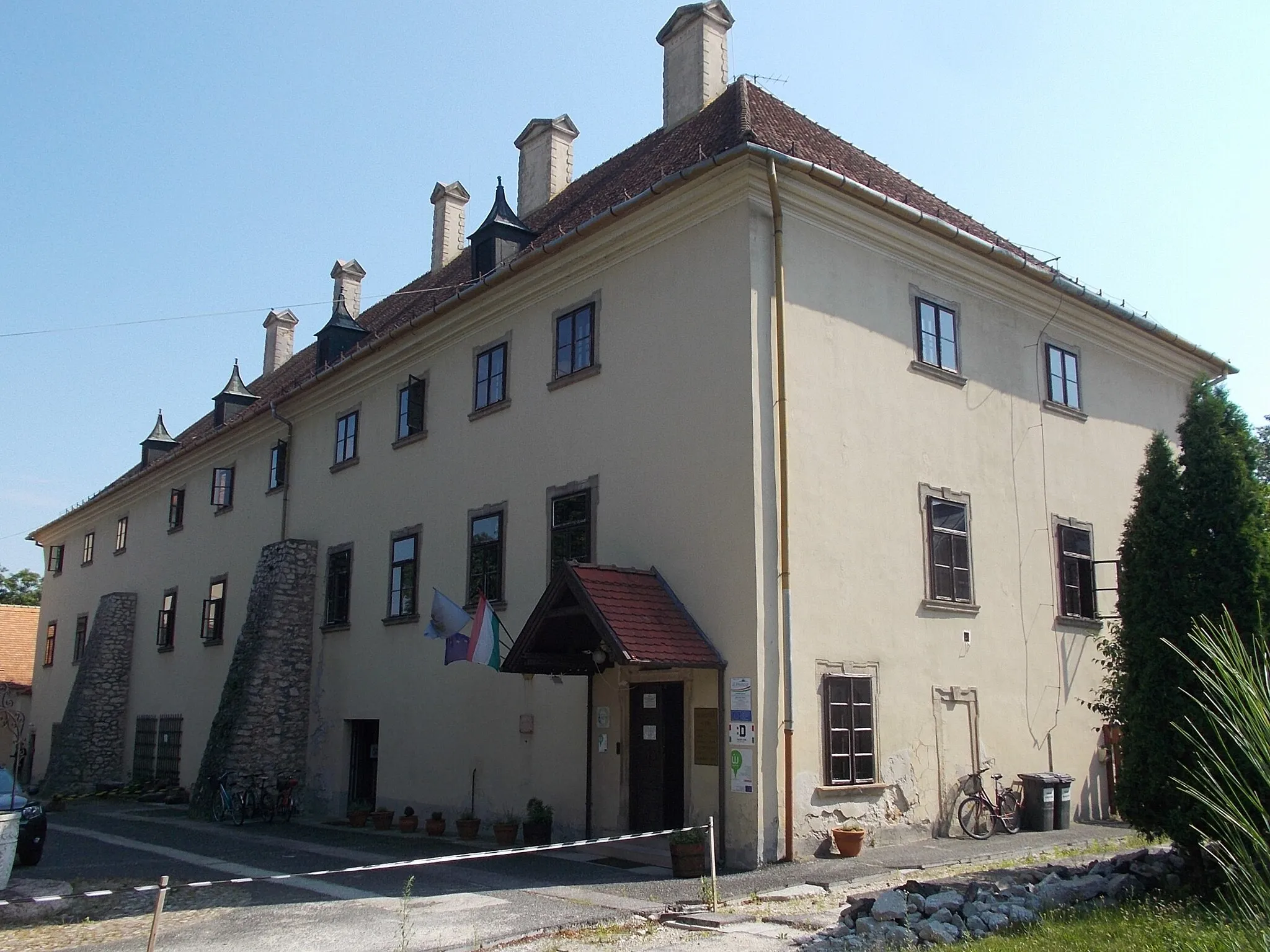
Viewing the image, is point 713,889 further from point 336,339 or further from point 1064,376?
point 336,339

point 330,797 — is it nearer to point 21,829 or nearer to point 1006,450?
point 21,829

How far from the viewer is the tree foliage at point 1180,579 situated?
31.5 ft

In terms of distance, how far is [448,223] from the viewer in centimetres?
2848

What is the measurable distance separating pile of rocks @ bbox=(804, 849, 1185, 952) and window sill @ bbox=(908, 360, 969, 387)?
769 centimetres

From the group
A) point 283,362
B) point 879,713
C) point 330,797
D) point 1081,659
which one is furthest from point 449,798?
point 283,362

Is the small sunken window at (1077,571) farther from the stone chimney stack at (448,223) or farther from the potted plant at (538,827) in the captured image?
the stone chimney stack at (448,223)

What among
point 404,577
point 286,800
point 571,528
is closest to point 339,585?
point 404,577

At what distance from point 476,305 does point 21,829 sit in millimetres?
10105

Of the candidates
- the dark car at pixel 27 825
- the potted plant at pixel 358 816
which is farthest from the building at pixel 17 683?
the dark car at pixel 27 825

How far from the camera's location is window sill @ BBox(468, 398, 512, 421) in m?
18.2

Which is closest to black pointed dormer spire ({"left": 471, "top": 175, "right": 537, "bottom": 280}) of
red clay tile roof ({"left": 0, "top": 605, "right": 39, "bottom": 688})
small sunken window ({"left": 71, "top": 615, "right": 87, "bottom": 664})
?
small sunken window ({"left": 71, "top": 615, "right": 87, "bottom": 664})

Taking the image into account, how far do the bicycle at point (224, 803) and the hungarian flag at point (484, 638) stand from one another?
25.4 ft

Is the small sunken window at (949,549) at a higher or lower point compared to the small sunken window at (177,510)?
lower

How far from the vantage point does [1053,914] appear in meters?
8.52
